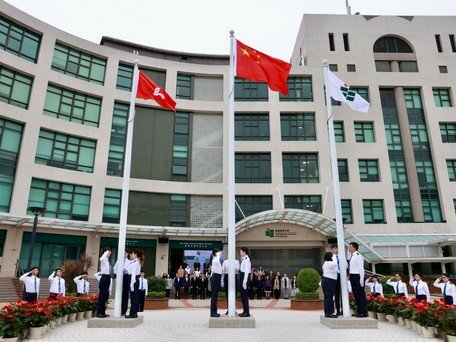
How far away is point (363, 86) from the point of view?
117 ft

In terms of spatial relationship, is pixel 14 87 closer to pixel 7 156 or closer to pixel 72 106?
pixel 72 106

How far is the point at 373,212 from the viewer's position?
32.4 meters

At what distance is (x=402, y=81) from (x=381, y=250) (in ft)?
57.5

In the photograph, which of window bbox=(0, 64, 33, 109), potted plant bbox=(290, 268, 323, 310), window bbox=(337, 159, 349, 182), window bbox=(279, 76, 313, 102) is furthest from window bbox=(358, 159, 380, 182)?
window bbox=(0, 64, 33, 109)

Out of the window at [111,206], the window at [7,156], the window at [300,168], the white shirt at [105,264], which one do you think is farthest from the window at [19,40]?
the white shirt at [105,264]

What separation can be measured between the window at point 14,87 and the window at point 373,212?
2977 cm

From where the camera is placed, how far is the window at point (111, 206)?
29719 millimetres

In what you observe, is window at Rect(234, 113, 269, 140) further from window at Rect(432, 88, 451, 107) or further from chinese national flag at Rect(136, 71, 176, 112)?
chinese national flag at Rect(136, 71, 176, 112)

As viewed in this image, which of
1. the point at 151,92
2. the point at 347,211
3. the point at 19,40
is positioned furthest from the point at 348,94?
the point at 19,40

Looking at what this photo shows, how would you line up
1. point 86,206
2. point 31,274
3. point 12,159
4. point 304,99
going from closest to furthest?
point 31,274, point 12,159, point 86,206, point 304,99

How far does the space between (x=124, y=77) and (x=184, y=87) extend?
221 inches

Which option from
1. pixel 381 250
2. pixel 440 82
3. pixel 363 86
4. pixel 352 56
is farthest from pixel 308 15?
pixel 381 250

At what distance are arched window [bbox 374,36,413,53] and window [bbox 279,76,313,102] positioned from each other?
9.13 meters

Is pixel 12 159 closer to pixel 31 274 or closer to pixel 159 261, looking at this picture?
pixel 159 261
